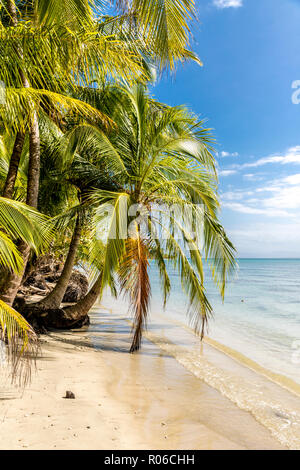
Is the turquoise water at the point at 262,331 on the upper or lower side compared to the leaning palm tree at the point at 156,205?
lower

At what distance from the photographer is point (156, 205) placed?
7277 millimetres

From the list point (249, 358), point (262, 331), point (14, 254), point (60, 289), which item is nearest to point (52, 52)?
point (14, 254)

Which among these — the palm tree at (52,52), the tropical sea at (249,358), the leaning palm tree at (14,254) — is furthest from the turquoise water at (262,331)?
the palm tree at (52,52)

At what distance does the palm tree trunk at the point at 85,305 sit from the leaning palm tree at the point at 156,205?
0.05 meters

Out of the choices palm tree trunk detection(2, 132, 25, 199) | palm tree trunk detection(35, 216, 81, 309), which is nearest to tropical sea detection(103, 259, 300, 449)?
palm tree trunk detection(35, 216, 81, 309)

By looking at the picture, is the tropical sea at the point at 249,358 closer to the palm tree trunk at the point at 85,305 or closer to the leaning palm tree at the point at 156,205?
the leaning palm tree at the point at 156,205

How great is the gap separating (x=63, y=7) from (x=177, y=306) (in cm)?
Result: 1403

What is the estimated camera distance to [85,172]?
7.25 metres

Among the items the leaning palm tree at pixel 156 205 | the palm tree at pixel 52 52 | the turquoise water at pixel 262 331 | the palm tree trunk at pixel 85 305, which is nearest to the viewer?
the palm tree at pixel 52 52

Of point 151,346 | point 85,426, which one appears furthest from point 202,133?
point 85,426

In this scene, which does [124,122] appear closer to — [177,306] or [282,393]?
[282,393]

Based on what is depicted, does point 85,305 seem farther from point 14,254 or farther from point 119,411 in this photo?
point 14,254

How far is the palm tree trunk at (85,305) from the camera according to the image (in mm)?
7801

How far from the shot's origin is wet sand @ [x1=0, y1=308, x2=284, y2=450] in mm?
3131
